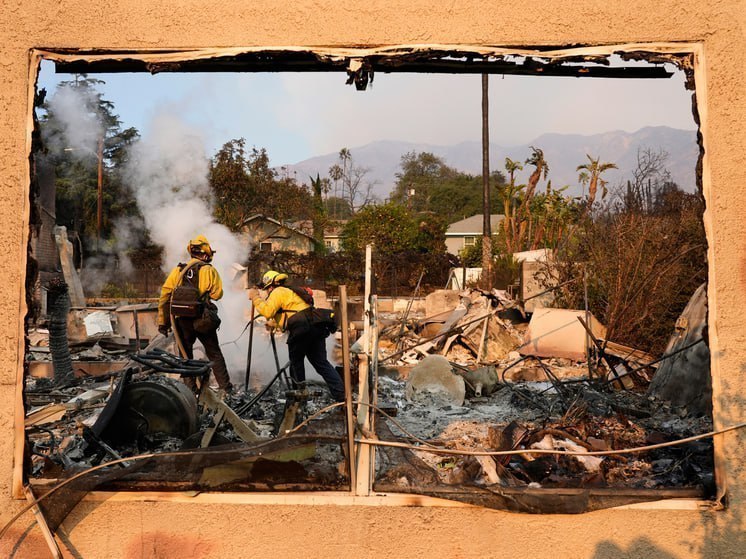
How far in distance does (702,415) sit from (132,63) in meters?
6.28

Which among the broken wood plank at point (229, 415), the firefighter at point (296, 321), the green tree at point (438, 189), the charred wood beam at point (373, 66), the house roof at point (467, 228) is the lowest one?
the broken wood plank at point (229, 415)

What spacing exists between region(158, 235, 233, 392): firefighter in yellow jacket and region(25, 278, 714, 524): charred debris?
2.09 ft

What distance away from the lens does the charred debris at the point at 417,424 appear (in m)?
3.20

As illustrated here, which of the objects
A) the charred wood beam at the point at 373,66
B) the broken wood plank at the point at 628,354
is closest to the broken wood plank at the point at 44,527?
the charred wood beam at the point at 373,66

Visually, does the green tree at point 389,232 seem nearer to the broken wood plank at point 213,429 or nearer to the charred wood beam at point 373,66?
the broken wood plank at point 213,429

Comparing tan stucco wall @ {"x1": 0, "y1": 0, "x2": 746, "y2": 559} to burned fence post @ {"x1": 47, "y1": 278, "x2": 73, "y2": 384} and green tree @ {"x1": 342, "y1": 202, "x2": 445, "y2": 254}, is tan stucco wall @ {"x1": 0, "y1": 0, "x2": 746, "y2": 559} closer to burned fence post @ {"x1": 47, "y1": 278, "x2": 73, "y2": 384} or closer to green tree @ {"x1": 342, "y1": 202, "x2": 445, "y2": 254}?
burned fence post @ {"x1": 47, "y1": 278, "x2": 73, "y2": 384}

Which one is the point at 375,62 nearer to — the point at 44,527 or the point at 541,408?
the point at 44,527

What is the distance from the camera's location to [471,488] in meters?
3.08

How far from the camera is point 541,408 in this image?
739 cm

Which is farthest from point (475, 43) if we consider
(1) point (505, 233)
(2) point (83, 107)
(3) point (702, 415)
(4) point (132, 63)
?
(2) point (83, 107)

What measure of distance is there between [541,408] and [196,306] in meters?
4.07

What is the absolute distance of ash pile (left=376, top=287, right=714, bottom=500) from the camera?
174 inches

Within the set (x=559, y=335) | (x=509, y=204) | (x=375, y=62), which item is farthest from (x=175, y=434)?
(x=509, y=204)

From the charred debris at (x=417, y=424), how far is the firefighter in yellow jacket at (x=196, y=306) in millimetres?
638
